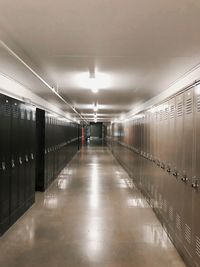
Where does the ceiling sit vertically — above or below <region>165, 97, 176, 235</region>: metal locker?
above

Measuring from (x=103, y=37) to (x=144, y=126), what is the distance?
4104mm

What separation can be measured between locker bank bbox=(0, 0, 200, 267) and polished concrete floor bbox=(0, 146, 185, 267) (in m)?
0.02

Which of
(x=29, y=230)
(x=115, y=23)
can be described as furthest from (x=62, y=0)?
(x=29, y=230)

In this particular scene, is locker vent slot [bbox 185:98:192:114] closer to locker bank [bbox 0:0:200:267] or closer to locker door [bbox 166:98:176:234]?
locker bank [bbox 0:0:200:267]

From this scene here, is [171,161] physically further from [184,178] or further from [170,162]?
[184,178]

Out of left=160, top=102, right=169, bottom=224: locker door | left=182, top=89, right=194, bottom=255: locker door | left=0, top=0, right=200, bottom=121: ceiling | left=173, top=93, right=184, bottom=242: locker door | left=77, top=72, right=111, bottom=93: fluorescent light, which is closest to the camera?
left=0, top=0, right=200, bottom=121: ceiling

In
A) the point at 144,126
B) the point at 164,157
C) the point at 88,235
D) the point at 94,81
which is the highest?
the point at 94,81

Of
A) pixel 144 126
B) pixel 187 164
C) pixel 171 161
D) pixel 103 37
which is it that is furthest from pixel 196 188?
pixel 144 126

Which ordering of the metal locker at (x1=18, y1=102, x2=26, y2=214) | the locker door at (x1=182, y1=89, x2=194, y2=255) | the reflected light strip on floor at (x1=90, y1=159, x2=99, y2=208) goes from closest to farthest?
1. the locker door at (x1=182, y1=89, x2=194, y2=255)
2. the metal locker at (x1=18, y1=102, x2=26, y2=214)
3. the reflected light strip on floor at (x1=90, y1=159, x2=99, y2=208)

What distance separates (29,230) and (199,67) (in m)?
3.61

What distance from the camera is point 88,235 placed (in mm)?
4340

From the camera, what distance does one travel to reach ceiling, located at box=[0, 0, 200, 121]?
235 cm

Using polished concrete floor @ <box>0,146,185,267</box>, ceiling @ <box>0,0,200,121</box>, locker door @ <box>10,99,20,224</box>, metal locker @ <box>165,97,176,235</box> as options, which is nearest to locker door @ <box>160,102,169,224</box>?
metal locker @ <box>165,97,176,235</box>

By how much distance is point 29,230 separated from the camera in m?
4.53
